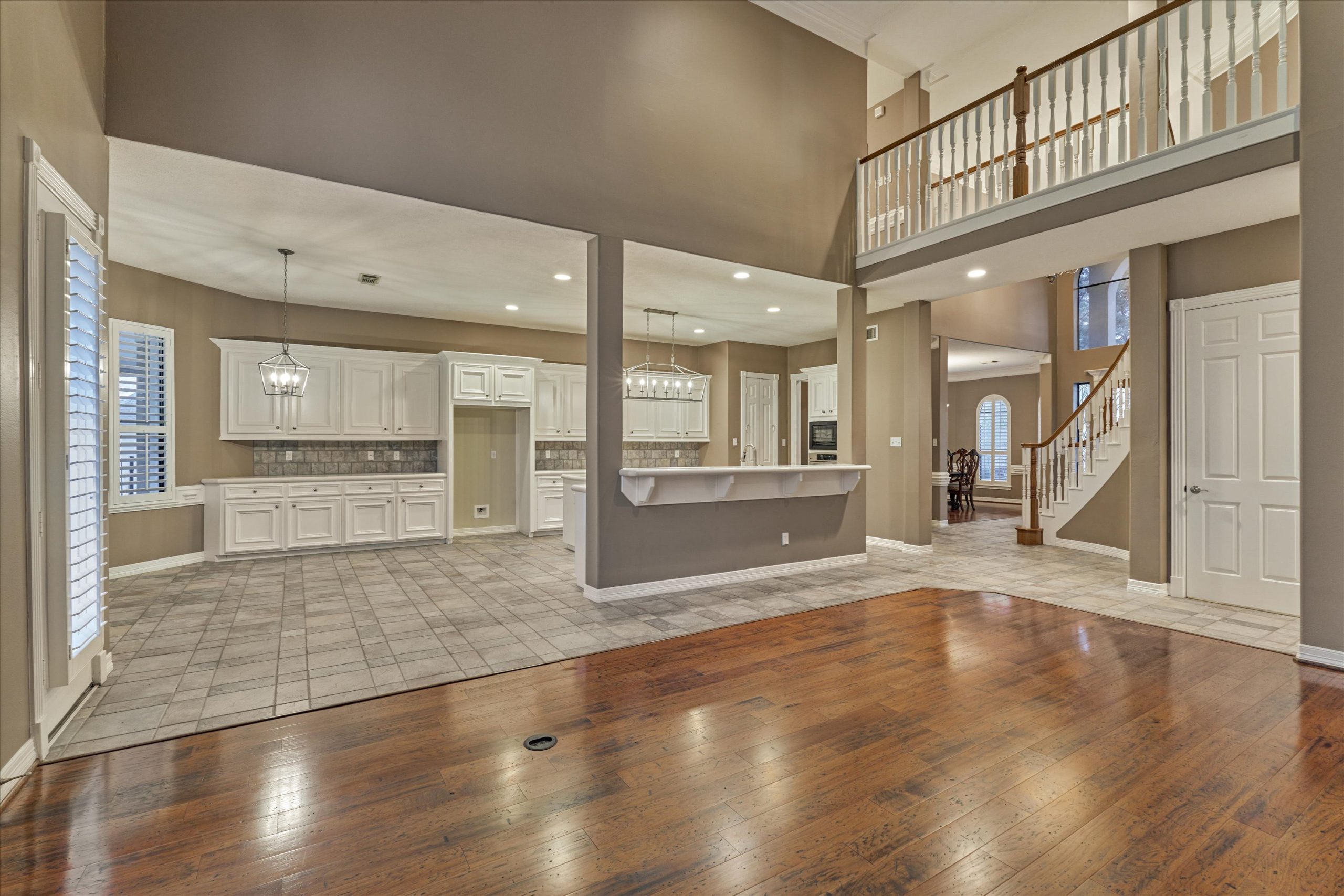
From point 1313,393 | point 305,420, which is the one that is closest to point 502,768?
point 1313,393

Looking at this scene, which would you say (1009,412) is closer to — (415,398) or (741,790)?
(415,398)

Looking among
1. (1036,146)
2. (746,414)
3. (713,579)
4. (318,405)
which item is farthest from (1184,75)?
(318,405)

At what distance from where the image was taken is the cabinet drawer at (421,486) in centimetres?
722

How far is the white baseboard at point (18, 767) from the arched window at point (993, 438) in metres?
14.5

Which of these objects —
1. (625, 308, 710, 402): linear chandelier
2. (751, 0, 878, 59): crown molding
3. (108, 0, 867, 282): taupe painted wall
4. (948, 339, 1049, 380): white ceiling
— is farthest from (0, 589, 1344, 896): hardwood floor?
(948, 339, 1049, 380): white ceiling

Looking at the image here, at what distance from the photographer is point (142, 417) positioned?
19.1 ft

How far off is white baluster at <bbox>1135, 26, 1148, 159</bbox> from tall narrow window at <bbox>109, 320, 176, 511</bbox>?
824cm

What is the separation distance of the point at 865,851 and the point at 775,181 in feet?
17.2

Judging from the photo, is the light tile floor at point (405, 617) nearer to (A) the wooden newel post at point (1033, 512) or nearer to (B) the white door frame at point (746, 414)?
(A) the wooden newel post at point (1033, 512)

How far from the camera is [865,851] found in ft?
6.08

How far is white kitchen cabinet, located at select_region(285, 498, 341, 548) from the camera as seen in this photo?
21.6 feet

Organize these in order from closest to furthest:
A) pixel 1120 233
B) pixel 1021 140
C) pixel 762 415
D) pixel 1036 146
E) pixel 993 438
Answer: pixel 1120 233 → pixel 1036 146 → pixel 1021 140 → pixel 762 415 → pixel 993 438

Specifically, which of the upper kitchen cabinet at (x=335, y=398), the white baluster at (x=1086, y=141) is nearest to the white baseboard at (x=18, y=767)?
the upper kitchen cabinet at (x=335, y=398)

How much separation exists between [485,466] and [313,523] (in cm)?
222
